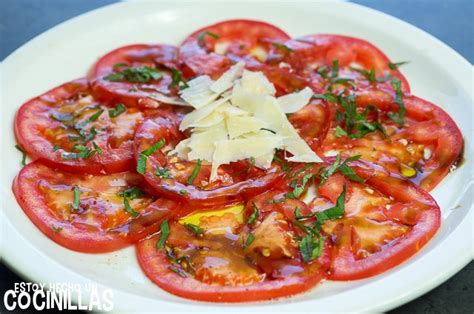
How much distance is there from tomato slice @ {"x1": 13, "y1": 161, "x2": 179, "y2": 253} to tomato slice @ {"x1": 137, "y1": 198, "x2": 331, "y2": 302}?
0.09m

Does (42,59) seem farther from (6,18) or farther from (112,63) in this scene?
(6,18)

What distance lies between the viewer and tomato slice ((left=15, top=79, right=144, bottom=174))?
11.6 ft

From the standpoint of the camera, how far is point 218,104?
3768 millimetres

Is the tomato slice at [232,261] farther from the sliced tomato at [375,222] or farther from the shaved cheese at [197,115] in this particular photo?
the shaved cheese at [197,115]

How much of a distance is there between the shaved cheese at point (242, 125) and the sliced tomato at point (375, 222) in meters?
0.43

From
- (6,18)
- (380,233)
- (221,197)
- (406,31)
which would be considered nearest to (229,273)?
(221,197)

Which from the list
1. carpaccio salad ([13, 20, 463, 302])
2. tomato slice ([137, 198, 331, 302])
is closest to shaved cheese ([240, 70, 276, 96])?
carpaccio salad ([13, 20, 463, 302])

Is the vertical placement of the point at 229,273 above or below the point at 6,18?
above

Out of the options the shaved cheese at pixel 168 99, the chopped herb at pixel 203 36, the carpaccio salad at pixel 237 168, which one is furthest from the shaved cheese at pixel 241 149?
the chopped herb at pixel 203 36

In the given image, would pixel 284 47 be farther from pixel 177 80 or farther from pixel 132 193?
pixel 132 193

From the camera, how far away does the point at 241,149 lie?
351 cm

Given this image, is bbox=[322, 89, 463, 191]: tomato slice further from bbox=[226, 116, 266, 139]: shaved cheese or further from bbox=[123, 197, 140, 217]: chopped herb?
bbox=[123, 197, 140, 217]: chopped herb

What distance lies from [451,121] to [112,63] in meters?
1.88

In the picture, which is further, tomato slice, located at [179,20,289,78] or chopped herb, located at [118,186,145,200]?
tomato slice, located at [179,20,289,78]
